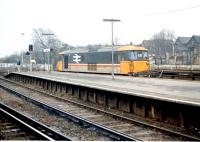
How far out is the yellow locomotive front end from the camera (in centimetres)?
3344

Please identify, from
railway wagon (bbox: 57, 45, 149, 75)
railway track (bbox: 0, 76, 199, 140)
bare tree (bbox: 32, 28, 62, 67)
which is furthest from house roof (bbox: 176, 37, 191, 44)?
railway track (bbox: 0, 76, 199, 140)

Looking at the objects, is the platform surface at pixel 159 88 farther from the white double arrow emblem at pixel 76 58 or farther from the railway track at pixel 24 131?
the white double arrow emblem at pixel 76 58

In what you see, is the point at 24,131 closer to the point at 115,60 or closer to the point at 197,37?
the point at 115,60

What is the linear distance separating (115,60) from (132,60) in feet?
5.88

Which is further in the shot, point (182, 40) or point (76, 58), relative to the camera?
point (182, 40)

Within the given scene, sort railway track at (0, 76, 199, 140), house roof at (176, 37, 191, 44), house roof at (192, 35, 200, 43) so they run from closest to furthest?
railway track at (0, 76, 199, 140) < house roof at (192, 35, 200, 43) < house roof at (176, 37, 191, 44)

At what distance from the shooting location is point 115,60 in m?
34.6

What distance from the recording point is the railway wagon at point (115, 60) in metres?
33.6

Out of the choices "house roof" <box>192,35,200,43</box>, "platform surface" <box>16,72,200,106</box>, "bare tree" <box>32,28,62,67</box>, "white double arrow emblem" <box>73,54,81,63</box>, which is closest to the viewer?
"platform surface" <box>16,72,200,106</box>

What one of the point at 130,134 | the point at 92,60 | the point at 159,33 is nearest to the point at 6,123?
the point at 130,134

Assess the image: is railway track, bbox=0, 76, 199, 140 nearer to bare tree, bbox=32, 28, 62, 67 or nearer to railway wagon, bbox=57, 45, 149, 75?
railway wagon, bbox=57, 45, 149, 75

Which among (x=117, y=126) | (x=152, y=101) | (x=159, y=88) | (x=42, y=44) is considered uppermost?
(x=42, y=44)

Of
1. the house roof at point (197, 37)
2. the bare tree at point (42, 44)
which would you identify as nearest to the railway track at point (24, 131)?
the bare tree at point (42, 44)

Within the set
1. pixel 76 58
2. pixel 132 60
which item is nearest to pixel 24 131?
pixel 132 60
